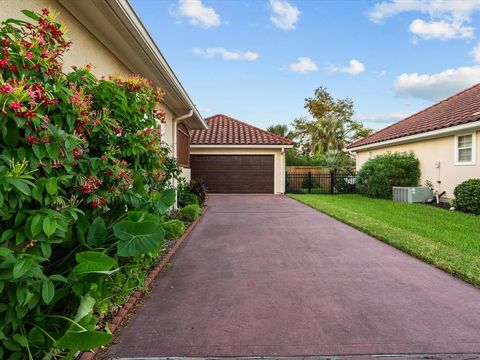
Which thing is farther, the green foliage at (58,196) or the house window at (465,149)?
the house window at (465,149)

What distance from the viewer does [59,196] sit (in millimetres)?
2246

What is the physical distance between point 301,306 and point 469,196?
9563 mm

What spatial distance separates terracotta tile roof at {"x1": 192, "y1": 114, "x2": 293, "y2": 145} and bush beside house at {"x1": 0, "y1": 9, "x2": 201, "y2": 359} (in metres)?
15.4

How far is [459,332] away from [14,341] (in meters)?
3.55

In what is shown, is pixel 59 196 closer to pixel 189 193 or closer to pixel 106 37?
pixel 106 37

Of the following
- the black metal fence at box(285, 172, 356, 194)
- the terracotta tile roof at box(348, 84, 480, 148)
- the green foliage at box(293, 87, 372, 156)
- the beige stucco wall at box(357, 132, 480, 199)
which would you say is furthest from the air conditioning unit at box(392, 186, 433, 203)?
the green foliage at box(293, 87, 372, 156)

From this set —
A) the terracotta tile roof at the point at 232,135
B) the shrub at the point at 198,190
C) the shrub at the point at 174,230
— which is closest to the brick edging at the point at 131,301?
the shrub at the point at 174,230

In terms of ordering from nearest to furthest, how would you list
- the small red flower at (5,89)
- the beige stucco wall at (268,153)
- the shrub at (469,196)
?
the small red flower at (5,89) < the shrub at (469,196) < the beige stucco wall at (268,153)

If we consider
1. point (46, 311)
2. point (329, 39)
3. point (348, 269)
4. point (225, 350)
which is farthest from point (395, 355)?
point (329, 39)

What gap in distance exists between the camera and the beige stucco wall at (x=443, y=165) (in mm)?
11695

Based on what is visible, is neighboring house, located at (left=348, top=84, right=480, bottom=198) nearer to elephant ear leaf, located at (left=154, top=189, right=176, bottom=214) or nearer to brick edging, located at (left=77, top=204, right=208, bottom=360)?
brick edging, located at (left=77, top=204, right=208, bottom=360)

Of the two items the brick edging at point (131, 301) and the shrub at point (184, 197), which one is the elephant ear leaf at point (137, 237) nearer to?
the brick edging at point (131, 301)

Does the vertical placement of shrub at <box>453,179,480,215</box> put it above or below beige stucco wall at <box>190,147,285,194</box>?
below

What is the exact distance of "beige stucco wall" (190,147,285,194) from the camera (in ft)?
61.3
